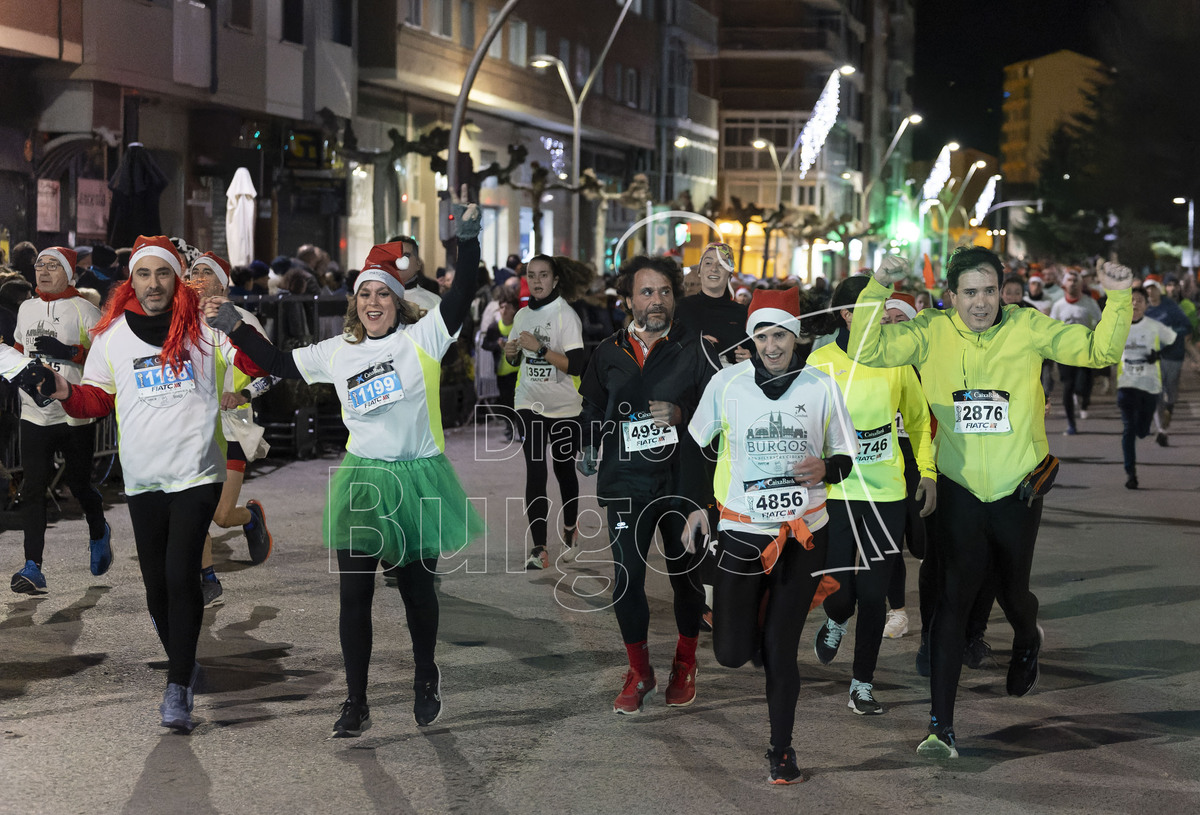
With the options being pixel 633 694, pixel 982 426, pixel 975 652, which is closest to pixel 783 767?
pixel 633 694

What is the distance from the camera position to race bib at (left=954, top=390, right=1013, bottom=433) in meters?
6.07

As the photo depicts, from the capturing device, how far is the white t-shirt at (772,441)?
570 cm

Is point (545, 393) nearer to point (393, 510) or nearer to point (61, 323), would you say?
point (61, 323)

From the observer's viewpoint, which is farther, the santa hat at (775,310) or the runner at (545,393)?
the runner at (545,393)

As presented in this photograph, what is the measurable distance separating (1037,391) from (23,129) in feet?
59.9

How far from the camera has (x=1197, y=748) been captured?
6.05 metres

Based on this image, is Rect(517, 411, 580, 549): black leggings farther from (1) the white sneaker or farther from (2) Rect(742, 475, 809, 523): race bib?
(2) Rect(742, 475, 809, 523): race bib

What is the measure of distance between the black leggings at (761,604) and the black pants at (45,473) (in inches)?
192

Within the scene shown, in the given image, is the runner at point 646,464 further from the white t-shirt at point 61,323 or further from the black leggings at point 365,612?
the white t-shirt at point 61,323

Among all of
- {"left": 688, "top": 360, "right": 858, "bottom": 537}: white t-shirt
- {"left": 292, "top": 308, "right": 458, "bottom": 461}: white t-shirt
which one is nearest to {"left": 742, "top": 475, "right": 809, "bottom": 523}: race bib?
{"left": 688, "top": 360, "right": 858, "bottom": 537}: white t-shirt

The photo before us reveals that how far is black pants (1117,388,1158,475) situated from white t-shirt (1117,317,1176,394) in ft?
0.22

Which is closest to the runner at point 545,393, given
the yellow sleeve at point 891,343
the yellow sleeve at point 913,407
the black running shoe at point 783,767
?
the yellow sleeve at point 913,407

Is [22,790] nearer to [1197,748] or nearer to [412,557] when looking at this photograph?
[412,557]

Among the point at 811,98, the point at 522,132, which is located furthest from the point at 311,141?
the point at 811,98
